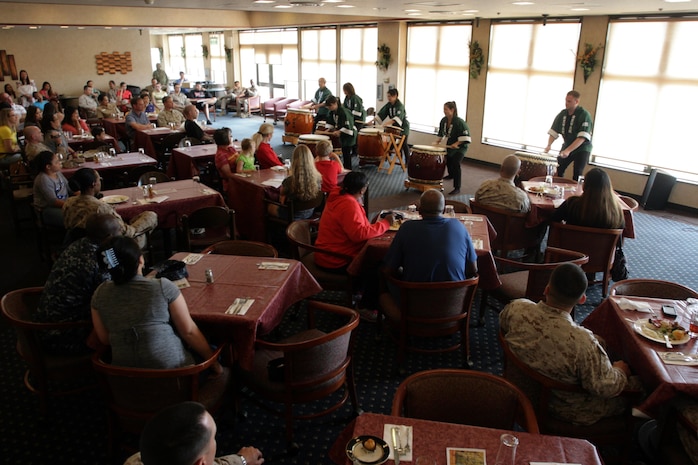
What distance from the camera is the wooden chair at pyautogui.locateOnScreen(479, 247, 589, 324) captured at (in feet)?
12.8

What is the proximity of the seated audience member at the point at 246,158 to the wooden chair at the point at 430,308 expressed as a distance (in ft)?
11.2

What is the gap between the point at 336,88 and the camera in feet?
49.5

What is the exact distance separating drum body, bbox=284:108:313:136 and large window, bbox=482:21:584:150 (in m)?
4.00

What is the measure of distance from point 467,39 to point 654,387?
974 cm

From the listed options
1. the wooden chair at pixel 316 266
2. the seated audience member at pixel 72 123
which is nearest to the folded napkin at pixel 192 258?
the wooden chair at pixel 316 266

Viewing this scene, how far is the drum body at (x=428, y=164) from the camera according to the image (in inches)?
324

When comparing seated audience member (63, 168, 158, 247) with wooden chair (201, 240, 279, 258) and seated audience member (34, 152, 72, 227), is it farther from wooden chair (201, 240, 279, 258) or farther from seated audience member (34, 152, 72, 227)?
seated audience member (34, 152, 72, 227)

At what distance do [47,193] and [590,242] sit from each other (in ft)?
17.4

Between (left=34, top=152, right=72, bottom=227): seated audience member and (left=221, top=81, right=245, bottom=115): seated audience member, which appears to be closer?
(left=34, top=152, right=72, bottom=227): seated audience member

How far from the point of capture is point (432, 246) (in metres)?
3.54

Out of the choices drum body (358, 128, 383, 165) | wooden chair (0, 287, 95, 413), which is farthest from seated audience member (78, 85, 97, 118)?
wooden chair (0, 287, 95, 413)

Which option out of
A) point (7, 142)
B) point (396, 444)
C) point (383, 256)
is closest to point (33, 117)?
point (7, 142)

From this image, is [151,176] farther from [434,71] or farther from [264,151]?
[434,71]

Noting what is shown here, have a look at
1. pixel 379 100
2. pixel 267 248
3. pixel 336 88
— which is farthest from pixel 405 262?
pixel 336 88
